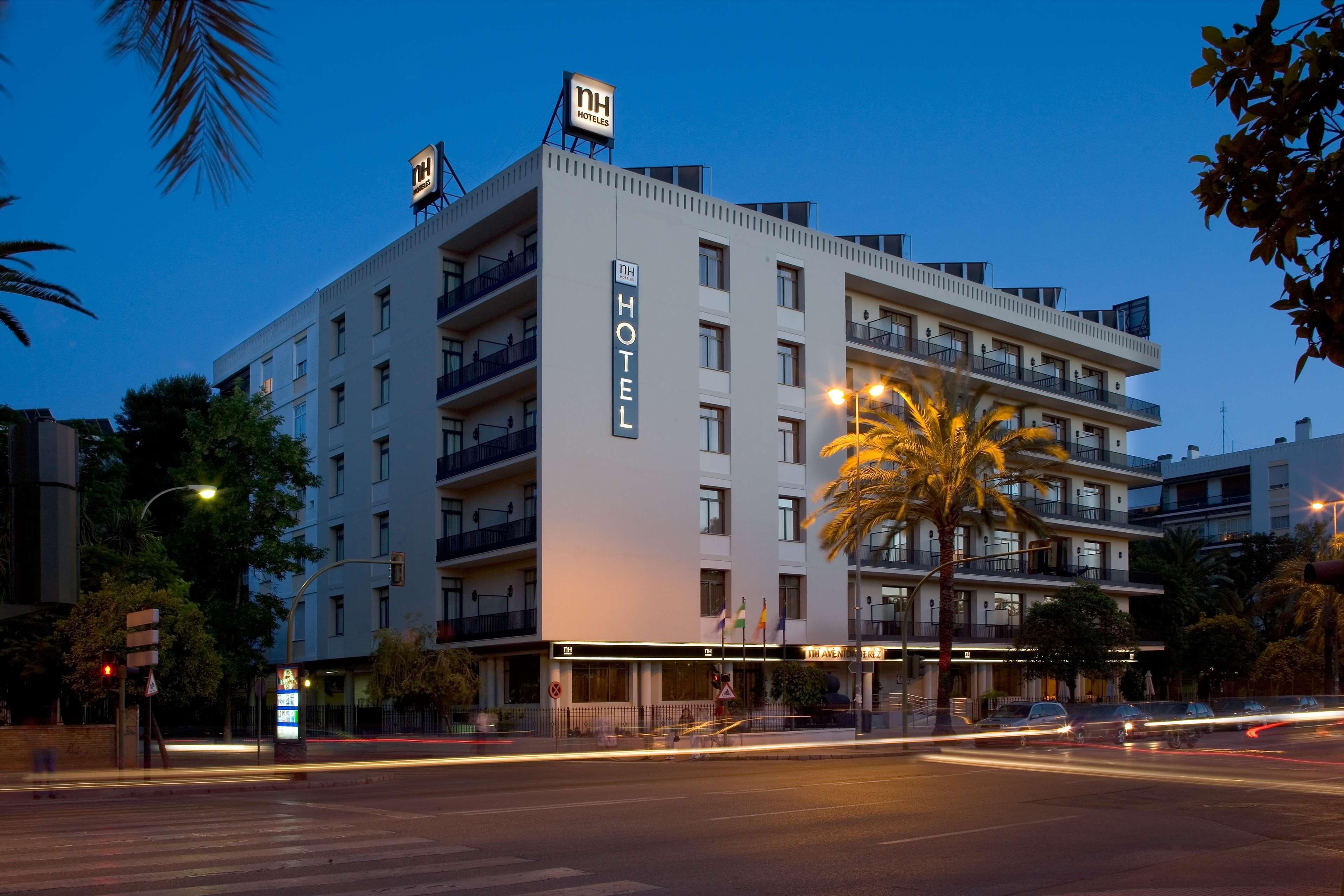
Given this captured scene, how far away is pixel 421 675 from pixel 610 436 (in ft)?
35.9

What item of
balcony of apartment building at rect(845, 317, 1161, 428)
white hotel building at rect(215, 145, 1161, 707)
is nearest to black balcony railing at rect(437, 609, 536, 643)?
white hotel building at rect(215, 145, 1161, 707)

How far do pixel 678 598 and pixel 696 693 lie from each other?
13.4 ft

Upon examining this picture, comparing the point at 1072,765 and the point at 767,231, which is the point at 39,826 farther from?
the point at 767,231

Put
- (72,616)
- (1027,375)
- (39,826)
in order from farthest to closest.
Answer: (1027,375)
(72,616)
(39,826)

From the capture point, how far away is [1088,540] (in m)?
65.2

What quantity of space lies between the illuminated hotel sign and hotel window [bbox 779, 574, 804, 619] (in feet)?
62.7

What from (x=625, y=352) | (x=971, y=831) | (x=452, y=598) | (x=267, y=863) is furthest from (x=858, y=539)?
(x=267, y=863)

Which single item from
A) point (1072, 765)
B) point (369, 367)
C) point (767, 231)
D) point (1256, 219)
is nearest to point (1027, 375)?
point (767, 231)

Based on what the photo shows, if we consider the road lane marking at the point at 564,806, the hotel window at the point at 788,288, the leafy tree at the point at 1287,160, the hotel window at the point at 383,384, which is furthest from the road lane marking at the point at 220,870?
the hotel window at the point at 383,384

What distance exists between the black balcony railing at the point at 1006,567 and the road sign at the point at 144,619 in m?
29.1

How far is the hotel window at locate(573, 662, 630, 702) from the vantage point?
44719 mm

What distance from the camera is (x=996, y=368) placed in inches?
2410

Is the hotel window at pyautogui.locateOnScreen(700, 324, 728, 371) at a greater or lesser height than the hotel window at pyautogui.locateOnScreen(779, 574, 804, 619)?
greater

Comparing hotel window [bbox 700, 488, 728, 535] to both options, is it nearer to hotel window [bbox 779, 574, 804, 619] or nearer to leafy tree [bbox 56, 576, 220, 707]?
hotel window [bbox 779, 574, 804, 619]
